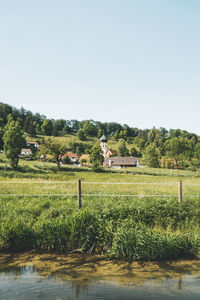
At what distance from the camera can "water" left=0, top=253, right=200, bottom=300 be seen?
559cm

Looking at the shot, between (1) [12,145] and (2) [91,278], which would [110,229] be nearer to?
(2) [91,278]

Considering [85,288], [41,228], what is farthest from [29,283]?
[41,228]

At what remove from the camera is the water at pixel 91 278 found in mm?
5586

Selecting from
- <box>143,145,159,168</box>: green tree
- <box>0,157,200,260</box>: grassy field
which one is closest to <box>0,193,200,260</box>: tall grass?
<box>0,157,200,260</box>: grassy field

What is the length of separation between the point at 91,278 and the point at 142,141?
426ft

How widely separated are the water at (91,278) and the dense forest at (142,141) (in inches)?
2265

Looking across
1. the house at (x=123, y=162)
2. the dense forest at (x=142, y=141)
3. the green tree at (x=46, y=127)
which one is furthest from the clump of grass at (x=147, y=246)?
the green tree at (x=46, y=127)

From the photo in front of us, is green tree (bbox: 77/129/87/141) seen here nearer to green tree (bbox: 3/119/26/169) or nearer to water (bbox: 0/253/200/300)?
green tree (bbox: 3/119/26/169)

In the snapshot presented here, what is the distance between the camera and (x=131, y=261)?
286 inches

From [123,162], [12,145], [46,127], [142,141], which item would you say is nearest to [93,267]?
[12,145]

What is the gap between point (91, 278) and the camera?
6277mm

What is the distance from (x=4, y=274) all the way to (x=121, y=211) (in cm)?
471

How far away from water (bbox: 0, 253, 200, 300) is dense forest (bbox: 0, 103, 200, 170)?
189 ft

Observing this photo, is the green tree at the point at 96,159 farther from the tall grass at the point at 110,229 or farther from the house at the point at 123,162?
the tall grass at the point at 110,229
